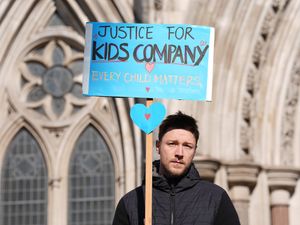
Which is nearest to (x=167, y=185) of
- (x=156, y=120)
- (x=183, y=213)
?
(x=183, y=213)

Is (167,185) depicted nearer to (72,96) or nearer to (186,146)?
(186,146)

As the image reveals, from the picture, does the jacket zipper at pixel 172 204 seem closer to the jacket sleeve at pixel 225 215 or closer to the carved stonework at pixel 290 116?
the jacket sleeve at pixel 225 215

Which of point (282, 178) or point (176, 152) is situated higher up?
point (282, 178)

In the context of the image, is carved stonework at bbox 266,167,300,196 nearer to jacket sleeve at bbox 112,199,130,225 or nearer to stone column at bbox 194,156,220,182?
stone column at bbox 194,156,220,182

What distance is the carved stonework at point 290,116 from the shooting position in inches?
423

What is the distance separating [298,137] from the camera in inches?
434

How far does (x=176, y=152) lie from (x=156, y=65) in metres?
0.78

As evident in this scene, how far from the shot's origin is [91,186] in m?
11.0

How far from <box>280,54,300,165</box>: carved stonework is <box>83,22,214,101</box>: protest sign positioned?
6.05m

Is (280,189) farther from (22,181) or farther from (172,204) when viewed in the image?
(172,204)

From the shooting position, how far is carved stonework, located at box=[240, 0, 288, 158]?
1040cm

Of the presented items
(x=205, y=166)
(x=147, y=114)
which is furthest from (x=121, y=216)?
(x=205, y=166)

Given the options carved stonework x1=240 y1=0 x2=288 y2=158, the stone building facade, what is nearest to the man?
the stone building facade

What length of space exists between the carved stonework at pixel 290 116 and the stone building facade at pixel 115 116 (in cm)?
1
